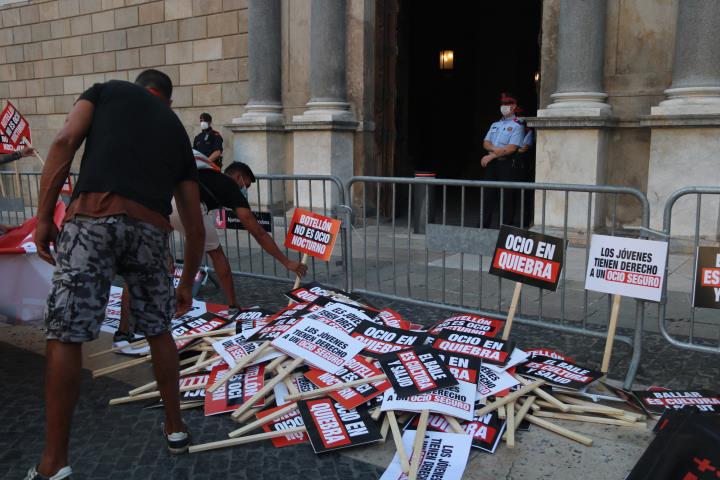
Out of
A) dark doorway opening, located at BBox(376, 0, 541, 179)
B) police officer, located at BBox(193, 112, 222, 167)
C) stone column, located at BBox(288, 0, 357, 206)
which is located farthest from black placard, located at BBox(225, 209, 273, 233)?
dark doorway opening, located at BBox(376, 0, 541, 179)

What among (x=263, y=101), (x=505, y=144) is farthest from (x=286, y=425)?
(x=263, y=101)

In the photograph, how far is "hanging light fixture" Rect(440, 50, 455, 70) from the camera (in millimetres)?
18953

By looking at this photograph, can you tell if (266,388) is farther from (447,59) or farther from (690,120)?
(447,59)

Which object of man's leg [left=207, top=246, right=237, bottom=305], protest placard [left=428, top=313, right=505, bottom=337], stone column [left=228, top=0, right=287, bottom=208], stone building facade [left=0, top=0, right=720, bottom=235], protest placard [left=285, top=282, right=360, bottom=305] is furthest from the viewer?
stone column [left=228, top=0, right=287, bottom=208]

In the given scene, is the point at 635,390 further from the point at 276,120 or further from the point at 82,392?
the point at 276,120

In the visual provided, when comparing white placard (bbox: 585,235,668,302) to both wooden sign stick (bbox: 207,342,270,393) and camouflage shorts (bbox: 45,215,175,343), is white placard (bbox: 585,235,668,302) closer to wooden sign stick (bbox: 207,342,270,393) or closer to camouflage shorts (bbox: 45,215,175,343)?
wooden sign stick (bbox: 207,342,270,393)

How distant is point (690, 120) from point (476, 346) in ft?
16.0

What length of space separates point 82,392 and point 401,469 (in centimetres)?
206

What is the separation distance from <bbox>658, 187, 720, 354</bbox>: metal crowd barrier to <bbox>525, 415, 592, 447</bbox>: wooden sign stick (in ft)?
3.91

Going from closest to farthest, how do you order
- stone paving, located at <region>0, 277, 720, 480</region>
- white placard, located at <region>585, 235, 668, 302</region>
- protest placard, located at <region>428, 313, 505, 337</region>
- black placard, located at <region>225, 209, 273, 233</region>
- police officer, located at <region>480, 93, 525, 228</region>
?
stone paving, located at <region>0, 277, 720, 480</region> < white placard, located at <region>585, 235, 668, 302</region> < protest placard, located at <region>428, 313, 505, 337</region> < black placard, located at <region>225, 209, 273, 233</region> < police officer, located at <region>480, 93, 525, 228</region>

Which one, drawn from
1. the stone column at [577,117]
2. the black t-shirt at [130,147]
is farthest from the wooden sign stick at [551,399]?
the stone column at [577,117]

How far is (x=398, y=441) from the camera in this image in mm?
3031

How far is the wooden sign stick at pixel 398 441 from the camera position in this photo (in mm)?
2883

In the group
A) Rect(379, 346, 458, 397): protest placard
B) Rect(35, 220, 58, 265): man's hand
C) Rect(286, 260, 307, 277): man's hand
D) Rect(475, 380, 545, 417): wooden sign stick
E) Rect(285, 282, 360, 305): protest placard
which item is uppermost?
Rect(35, 220, 58, 265): man's hand
